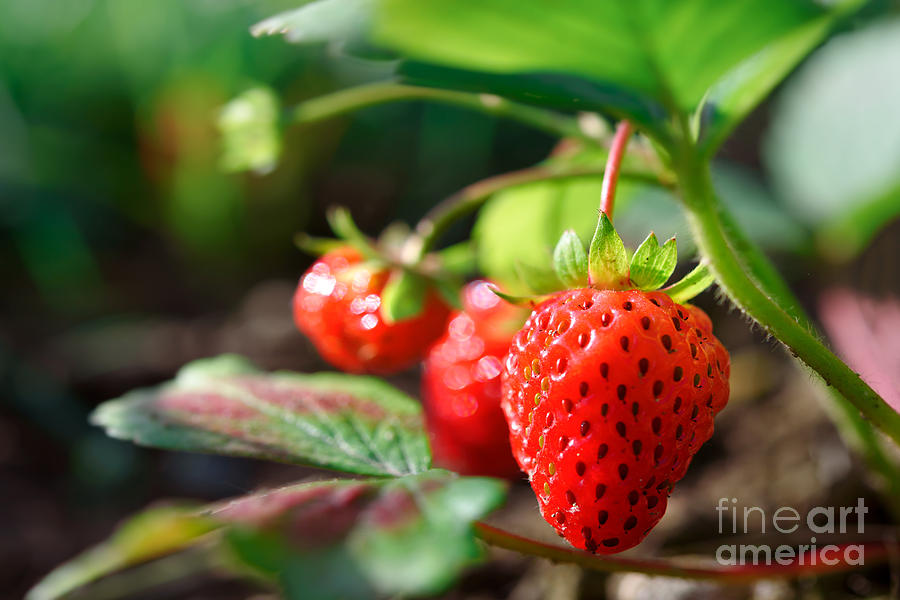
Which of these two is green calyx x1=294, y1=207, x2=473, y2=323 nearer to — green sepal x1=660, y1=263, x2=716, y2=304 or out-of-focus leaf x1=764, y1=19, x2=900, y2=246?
green sepal x1=660, y1=263, x2=716, y2=304

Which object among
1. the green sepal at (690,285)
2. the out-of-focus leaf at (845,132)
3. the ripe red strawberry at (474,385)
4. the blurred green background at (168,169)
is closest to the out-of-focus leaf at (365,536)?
the green sepal at (690,285)

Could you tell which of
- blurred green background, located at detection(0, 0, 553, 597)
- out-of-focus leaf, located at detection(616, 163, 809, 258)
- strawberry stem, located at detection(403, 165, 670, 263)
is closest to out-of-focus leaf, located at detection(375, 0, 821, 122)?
strawberry stem, located at detection(403, 165, 670, 263)

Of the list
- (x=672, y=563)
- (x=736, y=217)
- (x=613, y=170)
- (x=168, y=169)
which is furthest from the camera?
(x=168, y=169)

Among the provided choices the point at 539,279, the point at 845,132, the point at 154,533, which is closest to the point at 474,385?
the point at 539,279

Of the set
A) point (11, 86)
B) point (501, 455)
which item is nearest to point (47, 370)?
point (11, 86)

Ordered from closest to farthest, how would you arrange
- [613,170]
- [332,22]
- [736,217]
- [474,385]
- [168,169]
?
[332,22] → [613,170] → [474,385] → [736,217] → [168,169]

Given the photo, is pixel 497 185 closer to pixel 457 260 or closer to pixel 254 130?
pixel 457 260
